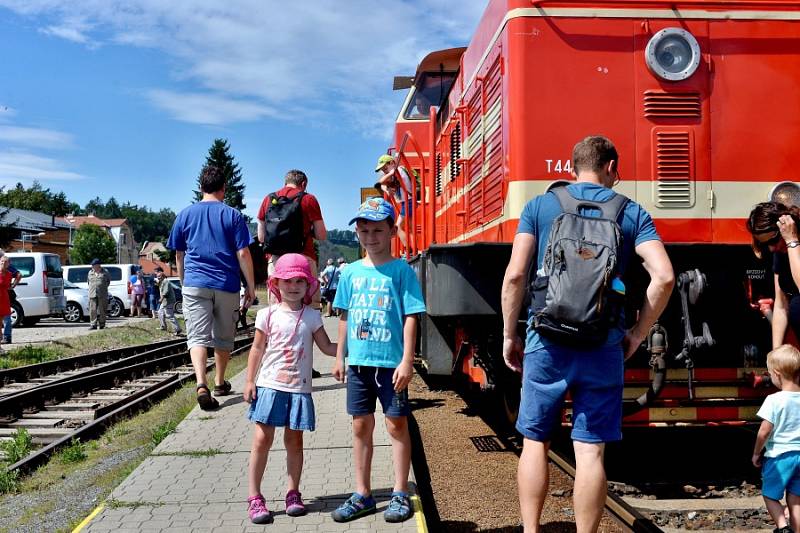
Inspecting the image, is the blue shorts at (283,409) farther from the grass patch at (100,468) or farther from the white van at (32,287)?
the white van at (32,287)

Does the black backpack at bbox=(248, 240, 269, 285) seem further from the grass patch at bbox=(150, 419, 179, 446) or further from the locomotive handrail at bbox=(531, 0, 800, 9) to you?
the locomotive handrail at bbox=(531, 0, 800, 9)

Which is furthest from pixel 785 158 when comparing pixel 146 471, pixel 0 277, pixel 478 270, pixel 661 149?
pixel 0 277

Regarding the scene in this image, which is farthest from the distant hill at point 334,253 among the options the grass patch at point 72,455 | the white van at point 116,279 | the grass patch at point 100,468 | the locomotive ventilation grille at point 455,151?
the white van at point 116,279

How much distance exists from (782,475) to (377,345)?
6.92 ft

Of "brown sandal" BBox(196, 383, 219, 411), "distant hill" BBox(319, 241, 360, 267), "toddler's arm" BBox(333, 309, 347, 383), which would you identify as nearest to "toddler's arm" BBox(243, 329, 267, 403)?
"toddler's arm" BBox(333, 309, 347, 383)

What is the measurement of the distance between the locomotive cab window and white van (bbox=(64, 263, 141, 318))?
18.7 metres

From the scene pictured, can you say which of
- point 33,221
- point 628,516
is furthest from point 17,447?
point 33,221

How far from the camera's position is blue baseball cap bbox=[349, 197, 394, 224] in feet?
12.1

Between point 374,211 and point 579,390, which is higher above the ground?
point 374,211

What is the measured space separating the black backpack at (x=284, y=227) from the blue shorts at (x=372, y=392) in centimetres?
271

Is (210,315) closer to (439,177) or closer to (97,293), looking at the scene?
(439,177)

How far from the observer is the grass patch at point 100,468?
4.60m

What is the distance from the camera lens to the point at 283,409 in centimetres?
380

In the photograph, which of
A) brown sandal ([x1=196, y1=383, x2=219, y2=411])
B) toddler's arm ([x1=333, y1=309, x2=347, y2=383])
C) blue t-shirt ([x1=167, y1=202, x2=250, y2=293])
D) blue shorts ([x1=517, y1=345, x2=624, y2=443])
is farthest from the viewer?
brown sandal ([x1=196, y1=383, x2=219, y2=411])
